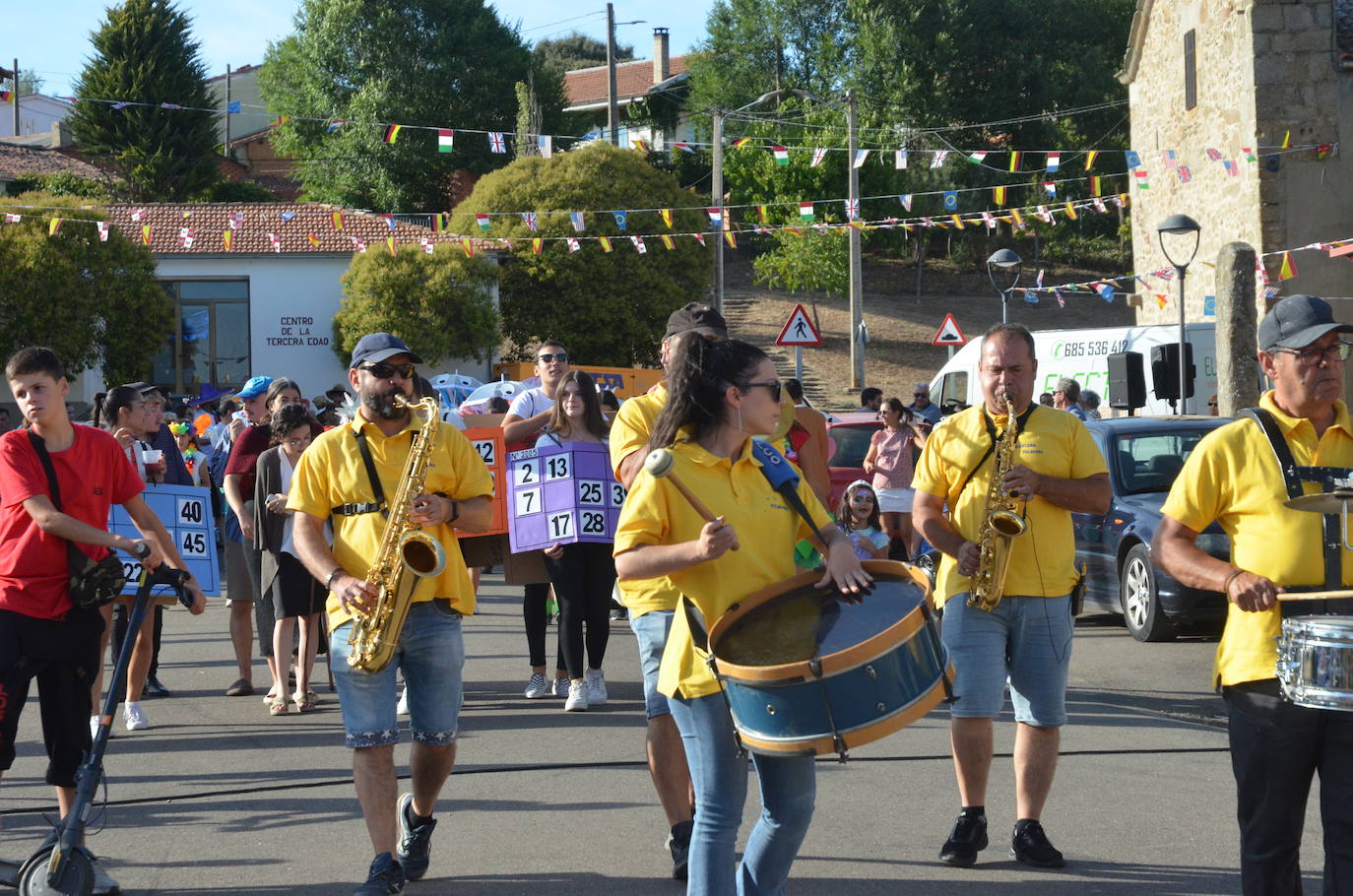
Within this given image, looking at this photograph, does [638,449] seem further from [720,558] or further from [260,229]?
[260,229]

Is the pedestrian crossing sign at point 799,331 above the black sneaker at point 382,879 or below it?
above

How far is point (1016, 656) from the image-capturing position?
5.83m

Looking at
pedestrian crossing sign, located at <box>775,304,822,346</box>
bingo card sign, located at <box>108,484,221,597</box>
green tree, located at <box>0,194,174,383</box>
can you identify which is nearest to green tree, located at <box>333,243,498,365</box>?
green tree, located at <box>0,194,174,383</box>

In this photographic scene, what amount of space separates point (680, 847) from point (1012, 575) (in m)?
1.58

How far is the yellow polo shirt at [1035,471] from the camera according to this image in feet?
19.1

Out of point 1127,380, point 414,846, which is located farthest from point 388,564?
point 1127,380

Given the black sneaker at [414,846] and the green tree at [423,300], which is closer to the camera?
the black sneaker at [414,846]

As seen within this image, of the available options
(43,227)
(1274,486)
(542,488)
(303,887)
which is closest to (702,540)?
(1274,486)

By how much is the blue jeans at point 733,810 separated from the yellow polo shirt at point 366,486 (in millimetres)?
1371

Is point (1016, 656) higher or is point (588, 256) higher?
point (588, 256)

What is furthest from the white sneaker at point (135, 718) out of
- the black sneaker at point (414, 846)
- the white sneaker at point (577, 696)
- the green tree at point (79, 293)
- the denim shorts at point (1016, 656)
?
the green tree at point (79, 293)

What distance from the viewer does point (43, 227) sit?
137 ft

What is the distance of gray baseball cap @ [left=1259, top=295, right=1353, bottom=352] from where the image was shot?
4352 millimetres

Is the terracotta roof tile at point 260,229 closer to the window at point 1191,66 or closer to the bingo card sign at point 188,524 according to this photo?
the window at point 1191,66
